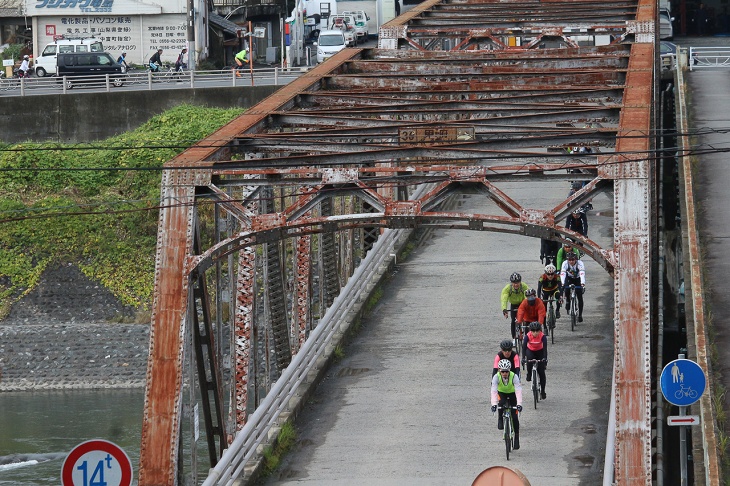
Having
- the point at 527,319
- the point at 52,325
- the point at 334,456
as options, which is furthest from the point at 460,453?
the point at 52,325

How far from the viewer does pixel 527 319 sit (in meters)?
18.4

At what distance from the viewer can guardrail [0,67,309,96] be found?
168 ft

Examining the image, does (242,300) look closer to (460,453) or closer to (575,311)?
(460,453)

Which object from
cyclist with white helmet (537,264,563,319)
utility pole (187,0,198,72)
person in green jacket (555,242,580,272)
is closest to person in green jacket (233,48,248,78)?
utility pole (187,0,198,72)

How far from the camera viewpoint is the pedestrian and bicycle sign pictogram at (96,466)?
10367 mm

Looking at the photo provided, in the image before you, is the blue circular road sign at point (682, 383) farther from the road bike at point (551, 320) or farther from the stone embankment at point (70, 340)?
the stone embankment at point (70, 340)

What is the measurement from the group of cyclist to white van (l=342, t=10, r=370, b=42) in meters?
42.2

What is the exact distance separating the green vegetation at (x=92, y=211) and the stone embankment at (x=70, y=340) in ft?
1.39

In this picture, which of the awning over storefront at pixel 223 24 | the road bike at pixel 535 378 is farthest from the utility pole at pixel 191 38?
the road bike at pixel 535 378

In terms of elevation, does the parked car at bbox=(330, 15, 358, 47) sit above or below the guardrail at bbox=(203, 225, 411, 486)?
above

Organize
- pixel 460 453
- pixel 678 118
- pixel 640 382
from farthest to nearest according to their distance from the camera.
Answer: pixel 678 118, pixel 460 453, pixel 640 382

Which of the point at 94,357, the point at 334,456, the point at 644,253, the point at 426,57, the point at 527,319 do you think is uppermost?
the point at 426,57

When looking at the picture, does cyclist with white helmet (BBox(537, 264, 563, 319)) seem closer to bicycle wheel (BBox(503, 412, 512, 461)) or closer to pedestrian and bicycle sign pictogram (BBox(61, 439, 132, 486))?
bicycle wheel (BBox(503, 412, 512, 461))

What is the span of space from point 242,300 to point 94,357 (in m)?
20.5
